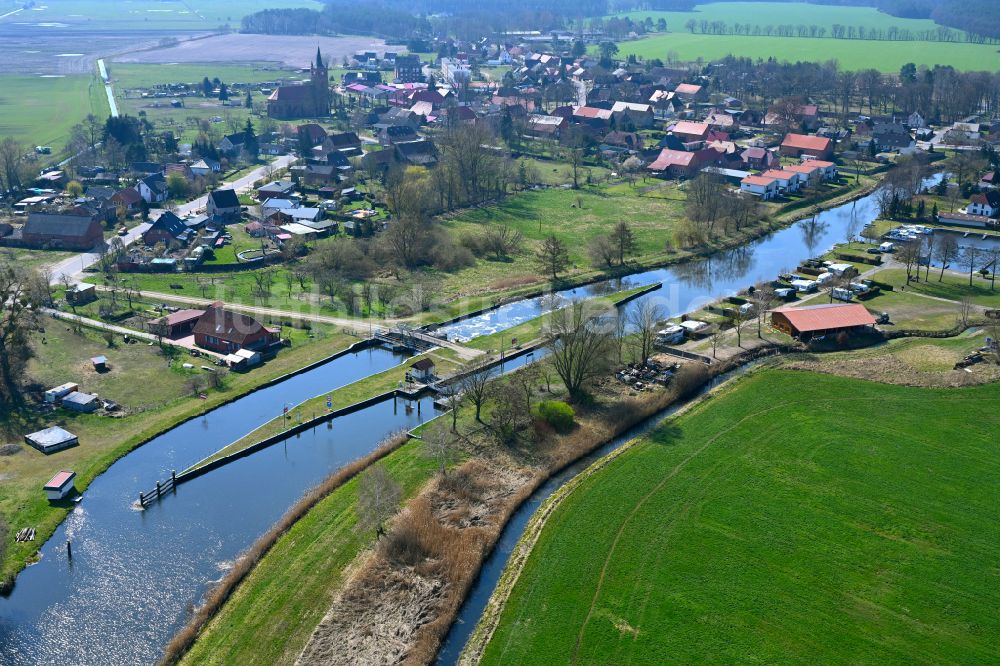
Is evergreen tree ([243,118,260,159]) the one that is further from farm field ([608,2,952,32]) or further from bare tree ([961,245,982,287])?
farm field ([608,2,952,32])

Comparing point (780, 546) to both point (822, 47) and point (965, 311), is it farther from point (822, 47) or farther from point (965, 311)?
point (822, 47)

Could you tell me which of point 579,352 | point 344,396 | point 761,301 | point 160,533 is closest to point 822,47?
point 761,301

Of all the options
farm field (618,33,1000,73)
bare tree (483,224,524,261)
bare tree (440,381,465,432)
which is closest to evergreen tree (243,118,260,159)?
bare tree (483,224,524,261)

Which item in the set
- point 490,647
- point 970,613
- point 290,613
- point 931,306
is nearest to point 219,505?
point 290,613

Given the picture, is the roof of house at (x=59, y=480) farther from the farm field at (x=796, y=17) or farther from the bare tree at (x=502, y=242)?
the farm field at (x=796, y=17)

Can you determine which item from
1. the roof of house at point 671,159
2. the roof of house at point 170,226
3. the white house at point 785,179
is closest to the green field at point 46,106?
the roof of house at point 170,226

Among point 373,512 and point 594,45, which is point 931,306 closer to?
point 373,512
